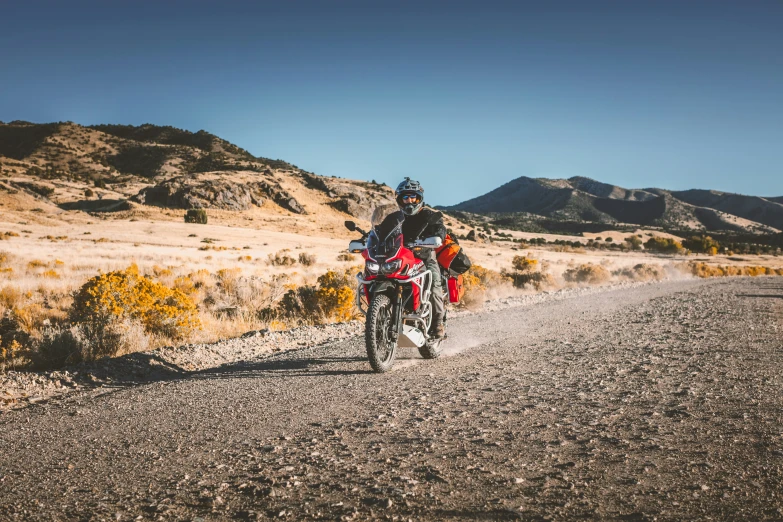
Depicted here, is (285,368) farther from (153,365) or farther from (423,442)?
(423,442)

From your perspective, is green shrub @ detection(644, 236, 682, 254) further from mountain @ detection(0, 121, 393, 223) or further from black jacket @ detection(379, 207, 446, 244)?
black jacket @ detection(379, 207, 446, 244)

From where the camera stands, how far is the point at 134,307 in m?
9.92

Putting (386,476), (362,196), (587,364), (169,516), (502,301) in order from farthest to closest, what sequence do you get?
(362,196), (502,301), (587,364), (386,476), (169,516)

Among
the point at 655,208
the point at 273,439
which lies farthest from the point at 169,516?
the point at 655,208

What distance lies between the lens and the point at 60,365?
8.05 meters

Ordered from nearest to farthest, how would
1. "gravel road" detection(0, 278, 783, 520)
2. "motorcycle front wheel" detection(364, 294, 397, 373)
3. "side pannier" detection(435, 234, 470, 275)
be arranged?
"gravel road" detection(0, 278, 783, 520), "motorcycle front wheel" detection(364, 294, 397, 373), "side pannier" detection(435, 234, 470, 275)

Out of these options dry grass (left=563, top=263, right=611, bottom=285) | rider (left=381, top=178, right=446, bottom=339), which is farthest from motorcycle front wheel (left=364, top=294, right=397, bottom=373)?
dry grass (left=563, top=263, right=611, bottom=285)

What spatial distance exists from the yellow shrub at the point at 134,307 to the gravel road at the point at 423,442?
9.66 ft

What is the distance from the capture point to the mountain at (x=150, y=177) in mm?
79250

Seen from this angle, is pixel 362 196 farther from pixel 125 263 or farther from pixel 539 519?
pixel 539 519

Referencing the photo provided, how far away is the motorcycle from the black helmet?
471 millimetres

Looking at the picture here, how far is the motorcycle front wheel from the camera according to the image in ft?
19.8

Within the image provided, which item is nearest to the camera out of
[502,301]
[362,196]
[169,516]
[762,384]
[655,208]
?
[169,516]

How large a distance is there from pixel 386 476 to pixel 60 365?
7.28 metres
